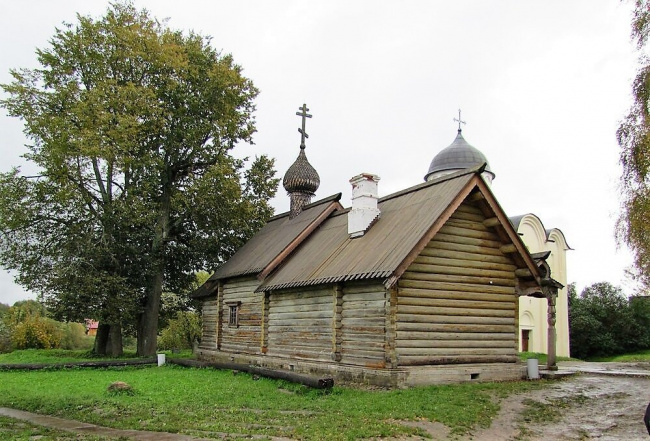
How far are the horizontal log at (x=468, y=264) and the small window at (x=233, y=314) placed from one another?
1003 centimetres

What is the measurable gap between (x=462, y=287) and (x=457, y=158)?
2343cm

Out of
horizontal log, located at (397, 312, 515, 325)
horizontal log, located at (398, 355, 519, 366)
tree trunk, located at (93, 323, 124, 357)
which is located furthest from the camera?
tree trunk, located at (93, 323, 124, 357)

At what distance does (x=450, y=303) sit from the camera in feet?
53.6

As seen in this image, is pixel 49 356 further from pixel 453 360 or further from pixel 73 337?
pixel 453 360

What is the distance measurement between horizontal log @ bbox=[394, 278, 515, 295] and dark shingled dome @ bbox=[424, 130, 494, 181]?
21.5 m

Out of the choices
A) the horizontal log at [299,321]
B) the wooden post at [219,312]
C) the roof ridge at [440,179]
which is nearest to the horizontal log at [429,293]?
the horizontal log at [299,321]

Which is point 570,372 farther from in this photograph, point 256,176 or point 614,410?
point 256,176

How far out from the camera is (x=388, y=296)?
15.2 m

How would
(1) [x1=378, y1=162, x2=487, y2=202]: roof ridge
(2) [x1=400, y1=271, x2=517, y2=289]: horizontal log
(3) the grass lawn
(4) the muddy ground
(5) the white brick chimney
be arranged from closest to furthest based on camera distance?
(3) the grass lawn → (4) the muddy ground → (2) [x1=400, y1=271, x2=517, y2=289]: horizontal log → (1) [x1=378, y1=162, x2=487, y2=202]: roof ridge → (5) the white brick chimney

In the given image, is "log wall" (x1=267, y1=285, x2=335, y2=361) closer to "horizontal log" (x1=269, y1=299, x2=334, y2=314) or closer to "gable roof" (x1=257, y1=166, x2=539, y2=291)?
"horizontal log" (x1=269, y1=299, x2=334, y2=314)

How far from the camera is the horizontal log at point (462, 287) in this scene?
1588 cm

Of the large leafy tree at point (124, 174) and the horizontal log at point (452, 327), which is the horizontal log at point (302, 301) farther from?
the large leafy tree at point (124, 174)

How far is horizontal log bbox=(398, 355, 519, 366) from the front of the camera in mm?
15203

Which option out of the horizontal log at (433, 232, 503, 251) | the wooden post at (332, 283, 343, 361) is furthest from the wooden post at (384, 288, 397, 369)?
the horizontal log at (433, 232, 503, 251)
